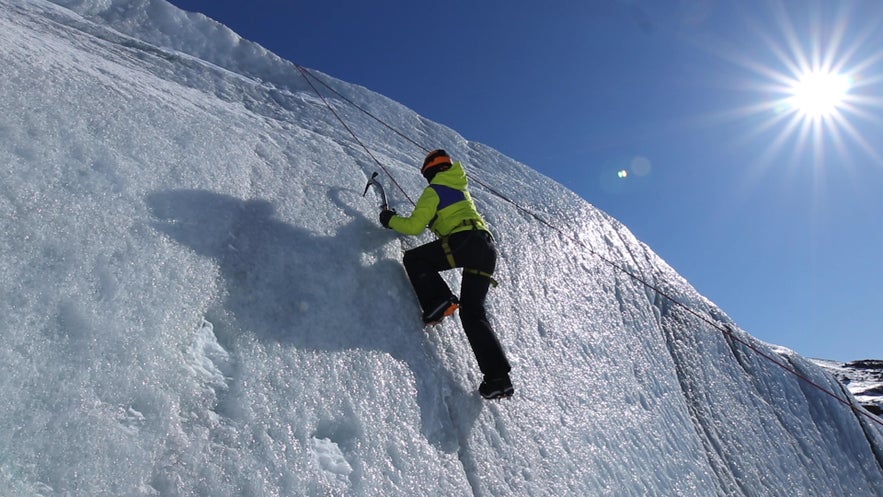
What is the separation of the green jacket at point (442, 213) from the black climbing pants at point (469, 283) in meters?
0.10

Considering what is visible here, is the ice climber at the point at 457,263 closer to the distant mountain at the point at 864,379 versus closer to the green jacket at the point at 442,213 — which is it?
the green jacket at the point at 442,213

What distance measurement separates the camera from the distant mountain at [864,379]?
18609 mm

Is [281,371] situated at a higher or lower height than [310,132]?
lower

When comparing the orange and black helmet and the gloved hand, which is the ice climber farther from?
the orange and black helmet

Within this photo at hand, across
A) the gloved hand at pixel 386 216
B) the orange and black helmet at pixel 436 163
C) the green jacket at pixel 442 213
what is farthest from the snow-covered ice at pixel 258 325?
the orange and black helmet at pixel 436 163

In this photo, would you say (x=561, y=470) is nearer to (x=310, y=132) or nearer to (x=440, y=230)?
(x=440, y=230)

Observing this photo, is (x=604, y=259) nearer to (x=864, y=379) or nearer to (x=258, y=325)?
(x=258, y=325)

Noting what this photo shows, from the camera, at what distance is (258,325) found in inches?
115

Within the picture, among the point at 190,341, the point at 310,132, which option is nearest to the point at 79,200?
the point at 190,341

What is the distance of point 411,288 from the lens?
4020 mm

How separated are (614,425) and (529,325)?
1056 millimetres

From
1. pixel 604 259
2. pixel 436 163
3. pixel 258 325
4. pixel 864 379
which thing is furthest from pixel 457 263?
pixel 864 379

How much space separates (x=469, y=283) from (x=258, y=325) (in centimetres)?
149

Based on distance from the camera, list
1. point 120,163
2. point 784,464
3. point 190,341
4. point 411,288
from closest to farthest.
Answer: point 190,341 → point 120,163 → point 411,288 → point 784,464
